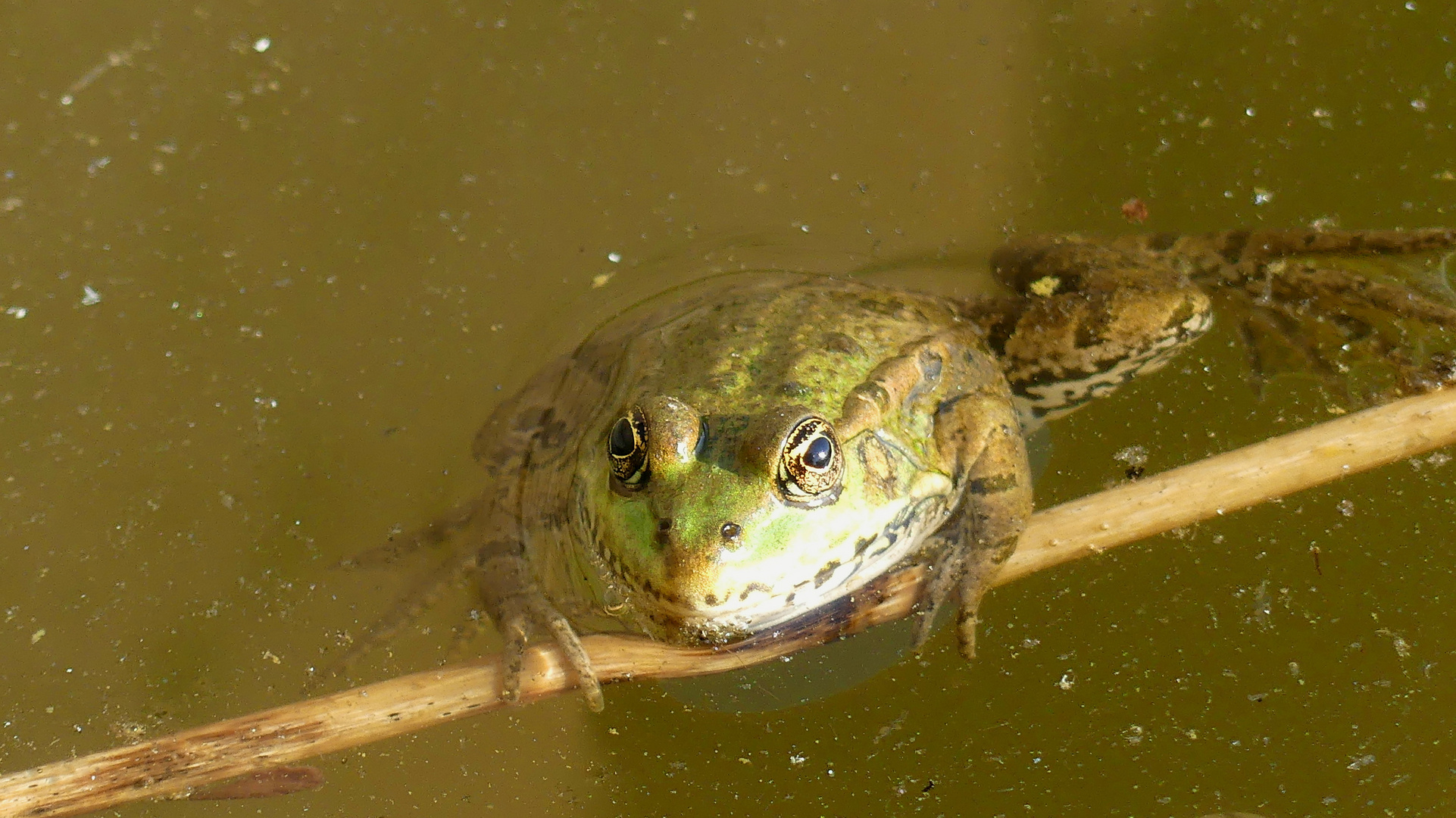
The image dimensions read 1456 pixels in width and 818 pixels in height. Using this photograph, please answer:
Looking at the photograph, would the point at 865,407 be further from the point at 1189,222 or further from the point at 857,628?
the point at 1189,222

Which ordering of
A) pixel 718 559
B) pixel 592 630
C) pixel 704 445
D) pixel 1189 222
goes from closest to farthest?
pixel 718 559
pixel 704 445
pixel 592 630
pixel 1189 222

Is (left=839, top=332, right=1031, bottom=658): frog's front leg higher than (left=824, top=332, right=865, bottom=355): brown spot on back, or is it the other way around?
(left=824, top=332, right=865, bottom=355): brown spot on back

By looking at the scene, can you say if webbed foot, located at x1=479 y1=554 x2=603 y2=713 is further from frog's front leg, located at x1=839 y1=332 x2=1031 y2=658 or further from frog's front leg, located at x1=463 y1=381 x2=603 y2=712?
frog's front leg, located at x1=839 y1=332 x2=1031 y2=658

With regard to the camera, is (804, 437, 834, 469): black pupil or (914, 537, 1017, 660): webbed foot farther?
(914, 537, 1017, 660): webbed foot

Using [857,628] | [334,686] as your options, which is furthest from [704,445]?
[334,686]

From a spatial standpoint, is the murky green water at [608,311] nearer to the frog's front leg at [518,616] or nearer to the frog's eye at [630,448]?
the frog's front leg at [518,616]

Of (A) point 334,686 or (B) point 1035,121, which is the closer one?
(A) point 334,686

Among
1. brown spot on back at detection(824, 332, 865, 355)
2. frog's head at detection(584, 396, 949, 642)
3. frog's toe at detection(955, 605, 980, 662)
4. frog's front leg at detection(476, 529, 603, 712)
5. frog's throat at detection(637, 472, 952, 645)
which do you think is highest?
brown spot on back at detection(824, 332, 865, 355)

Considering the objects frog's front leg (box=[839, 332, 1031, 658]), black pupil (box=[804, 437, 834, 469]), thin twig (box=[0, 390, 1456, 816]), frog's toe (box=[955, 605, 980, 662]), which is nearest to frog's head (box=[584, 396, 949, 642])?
black pupil (box=[804, 437, 834, 469])

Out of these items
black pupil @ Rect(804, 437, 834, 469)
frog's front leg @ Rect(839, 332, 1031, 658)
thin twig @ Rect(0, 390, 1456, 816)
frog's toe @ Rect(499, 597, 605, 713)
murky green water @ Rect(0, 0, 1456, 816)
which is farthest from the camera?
murky green water @ Rect(0, 0, 1456, 816)

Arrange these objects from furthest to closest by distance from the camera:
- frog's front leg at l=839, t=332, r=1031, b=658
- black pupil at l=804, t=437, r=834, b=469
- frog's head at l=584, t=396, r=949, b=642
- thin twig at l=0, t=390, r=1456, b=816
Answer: frog's front leg at l=839, t=332, r=1031, b=658, thin twig at l=0, t=390, r=1456, b=816, black pupil at l=804, t=437, r=834, b=469, frog's head at l=584, t=396, r=949, b=642
